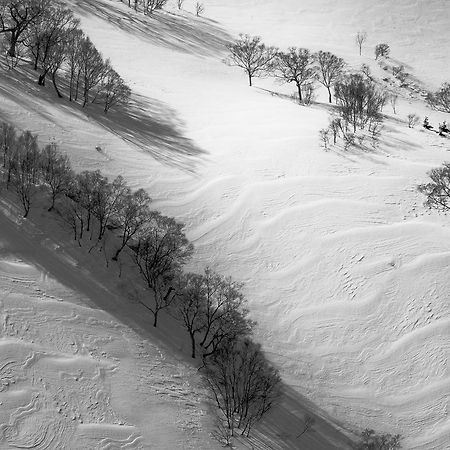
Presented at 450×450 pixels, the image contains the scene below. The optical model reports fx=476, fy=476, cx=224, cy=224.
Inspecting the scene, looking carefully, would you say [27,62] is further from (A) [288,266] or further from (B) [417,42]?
(B) [417,42]

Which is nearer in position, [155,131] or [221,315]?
[221,315]

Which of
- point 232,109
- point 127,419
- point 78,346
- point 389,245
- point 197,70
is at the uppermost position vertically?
point 197,70

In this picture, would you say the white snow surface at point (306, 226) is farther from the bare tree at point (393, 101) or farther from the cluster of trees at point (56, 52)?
the bare tree at point (393, 101)

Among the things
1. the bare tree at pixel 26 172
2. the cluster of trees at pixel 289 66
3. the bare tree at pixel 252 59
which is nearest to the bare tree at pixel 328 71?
the cluster of trees at pixel 289 66

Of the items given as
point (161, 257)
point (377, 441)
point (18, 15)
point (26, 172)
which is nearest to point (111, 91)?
point (18, 15)

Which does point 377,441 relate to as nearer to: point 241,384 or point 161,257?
point 241,384

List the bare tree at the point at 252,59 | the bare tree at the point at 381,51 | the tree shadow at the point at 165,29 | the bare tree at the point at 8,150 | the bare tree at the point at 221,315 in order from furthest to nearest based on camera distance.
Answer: the bare tree at the point at 381,51 → the tree shadow at the point at 165,29 → the bare tree at the point at 252,59 → the bare tree at the point at 8,150 → the bare tree at the point at 221,315

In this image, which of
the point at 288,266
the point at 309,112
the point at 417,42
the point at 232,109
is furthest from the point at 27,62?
the point at 417,42
